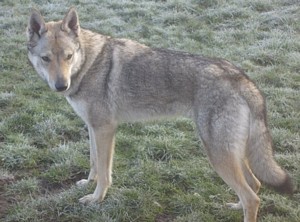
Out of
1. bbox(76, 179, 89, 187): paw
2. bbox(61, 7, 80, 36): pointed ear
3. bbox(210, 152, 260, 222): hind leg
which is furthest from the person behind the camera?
bbox(76, 179, 89, 187): paw

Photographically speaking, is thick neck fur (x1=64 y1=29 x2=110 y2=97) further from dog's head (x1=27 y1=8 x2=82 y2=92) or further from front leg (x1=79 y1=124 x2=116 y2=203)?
front leg (x1=79 y1=124 x2=116 y2=203)

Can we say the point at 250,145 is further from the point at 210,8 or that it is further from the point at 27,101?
the point at 210,8

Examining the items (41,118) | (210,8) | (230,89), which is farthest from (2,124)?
(210,8)

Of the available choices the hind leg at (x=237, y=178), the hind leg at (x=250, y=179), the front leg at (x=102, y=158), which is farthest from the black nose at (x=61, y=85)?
the hind leg at (x=250, y=179)

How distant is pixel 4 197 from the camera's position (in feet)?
15.0

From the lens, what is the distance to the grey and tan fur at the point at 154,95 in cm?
404

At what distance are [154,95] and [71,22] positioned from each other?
1.07m

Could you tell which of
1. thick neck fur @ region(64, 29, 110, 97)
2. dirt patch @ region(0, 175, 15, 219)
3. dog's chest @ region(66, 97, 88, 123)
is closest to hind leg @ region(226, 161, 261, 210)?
dog's chest @ region(66, 97, 88, 123)

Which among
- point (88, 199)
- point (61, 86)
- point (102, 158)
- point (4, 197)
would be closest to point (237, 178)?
point (102, 158)

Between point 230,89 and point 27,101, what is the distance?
340cm

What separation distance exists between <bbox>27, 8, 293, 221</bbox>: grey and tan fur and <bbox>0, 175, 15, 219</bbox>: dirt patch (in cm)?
73

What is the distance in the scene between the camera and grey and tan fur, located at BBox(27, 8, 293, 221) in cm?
404

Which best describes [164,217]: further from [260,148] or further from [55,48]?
[55,48]

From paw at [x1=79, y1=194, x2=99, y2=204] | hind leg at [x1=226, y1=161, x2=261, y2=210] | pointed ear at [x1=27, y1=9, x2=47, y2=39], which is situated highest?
pointed ear at [x1=27, y1=9, x2=47, y2=39]
